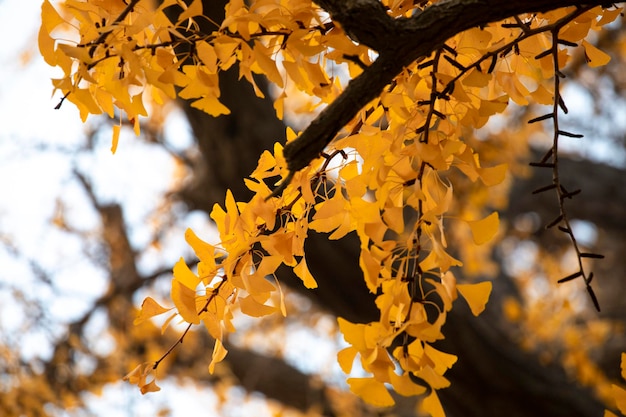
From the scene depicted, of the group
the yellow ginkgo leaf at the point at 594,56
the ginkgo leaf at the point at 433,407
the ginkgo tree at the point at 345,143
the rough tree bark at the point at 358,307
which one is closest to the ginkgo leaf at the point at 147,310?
the ginkgo tree at the point at 345,143

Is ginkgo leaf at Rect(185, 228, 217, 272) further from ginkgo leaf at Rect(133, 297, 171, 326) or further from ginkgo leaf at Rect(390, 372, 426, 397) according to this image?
ginkgo leaf at Rect(390, 372, 426, 397)

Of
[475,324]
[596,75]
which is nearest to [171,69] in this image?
[475,324]

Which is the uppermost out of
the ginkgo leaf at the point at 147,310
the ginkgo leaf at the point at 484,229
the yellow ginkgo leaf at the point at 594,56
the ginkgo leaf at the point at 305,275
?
the yellow ginkgo leaf at the point at 594,56

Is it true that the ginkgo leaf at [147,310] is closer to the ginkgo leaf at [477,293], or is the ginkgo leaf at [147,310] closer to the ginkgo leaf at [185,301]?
the ginkgo leaf at [185,301]

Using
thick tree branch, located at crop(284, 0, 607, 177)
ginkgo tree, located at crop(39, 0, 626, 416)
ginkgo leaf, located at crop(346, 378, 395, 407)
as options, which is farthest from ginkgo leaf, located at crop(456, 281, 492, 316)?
thick tree branch, located at crop(284, 0, 607, 177)

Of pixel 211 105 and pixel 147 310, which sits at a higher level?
pixel 211 105

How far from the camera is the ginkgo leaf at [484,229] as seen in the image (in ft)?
1.99

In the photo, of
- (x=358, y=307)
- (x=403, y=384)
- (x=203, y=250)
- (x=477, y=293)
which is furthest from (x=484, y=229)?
(x=358, y=307)

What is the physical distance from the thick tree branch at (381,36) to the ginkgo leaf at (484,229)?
19cm

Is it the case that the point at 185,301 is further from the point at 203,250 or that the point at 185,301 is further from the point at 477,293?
the point at 477,293

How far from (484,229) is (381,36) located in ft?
0.73

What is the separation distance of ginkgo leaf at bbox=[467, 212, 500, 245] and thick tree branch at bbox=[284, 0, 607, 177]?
19 cm

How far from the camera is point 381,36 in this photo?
1.65 ft

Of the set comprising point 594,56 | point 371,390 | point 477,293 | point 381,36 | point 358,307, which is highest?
point 358,307
